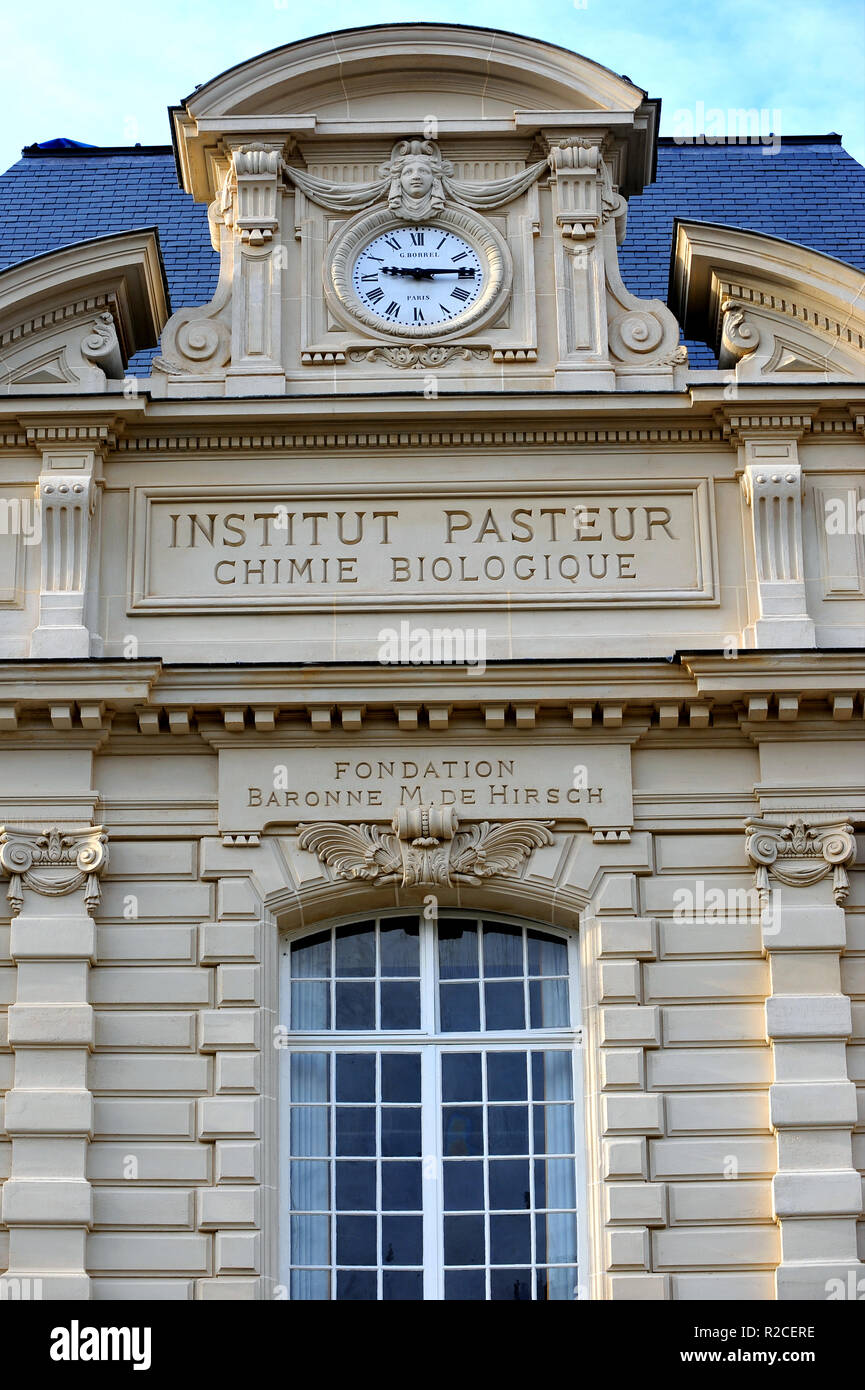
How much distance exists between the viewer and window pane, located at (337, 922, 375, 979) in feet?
53.9

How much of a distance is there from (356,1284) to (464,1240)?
0.82 metres

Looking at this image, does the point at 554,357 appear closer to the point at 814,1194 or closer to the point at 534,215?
the point at 534,215

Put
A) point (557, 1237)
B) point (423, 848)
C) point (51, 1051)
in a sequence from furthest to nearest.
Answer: point (423, 848) < point (557, 1237) < point (51, 1051)

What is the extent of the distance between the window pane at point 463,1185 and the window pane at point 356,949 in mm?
1565

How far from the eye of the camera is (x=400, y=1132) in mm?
15969

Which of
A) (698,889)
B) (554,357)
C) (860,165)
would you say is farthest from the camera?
(860,165)

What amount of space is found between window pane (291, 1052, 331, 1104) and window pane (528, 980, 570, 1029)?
61.1 inches

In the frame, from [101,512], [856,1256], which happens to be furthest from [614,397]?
[856,1256]

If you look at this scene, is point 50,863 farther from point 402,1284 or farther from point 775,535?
point 775,535

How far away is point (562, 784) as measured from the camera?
16.3 metres

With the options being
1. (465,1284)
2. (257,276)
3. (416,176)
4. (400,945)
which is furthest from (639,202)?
(465,1284)

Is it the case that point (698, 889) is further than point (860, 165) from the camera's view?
No

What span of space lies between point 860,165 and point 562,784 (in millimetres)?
8429

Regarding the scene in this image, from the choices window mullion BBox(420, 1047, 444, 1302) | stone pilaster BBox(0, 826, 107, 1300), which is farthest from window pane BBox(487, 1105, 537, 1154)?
stone pilaster BBox(0, 826, 107, 1300)
